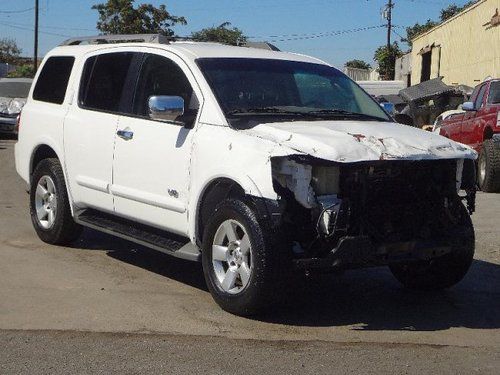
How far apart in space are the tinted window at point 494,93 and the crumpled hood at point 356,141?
8.24 metres

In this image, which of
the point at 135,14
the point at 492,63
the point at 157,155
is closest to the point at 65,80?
the point at 157,155

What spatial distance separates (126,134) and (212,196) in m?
1.15

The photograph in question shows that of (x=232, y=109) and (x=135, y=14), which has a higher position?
(x=135, y=14)

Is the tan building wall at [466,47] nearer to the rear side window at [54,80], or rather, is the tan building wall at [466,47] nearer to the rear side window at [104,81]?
the rear side window at [54,80]

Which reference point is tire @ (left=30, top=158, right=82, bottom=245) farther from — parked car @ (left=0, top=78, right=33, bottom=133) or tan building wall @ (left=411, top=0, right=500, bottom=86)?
tan building wall @ (left=411, top=0, right=500, bottom=86)

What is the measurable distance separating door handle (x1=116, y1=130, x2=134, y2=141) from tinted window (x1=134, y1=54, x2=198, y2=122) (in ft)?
0.67

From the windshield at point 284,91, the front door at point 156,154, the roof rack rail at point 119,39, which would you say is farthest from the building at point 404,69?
the front door at point 156,154

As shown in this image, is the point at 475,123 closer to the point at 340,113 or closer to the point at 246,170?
the point at 340,113

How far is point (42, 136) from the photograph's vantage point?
8289 millimetres

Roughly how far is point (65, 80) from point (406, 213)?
152 inches

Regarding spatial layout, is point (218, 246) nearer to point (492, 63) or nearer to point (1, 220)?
point (1, 220)

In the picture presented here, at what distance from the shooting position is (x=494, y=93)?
46.6ft

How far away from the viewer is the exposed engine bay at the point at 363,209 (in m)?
5.60

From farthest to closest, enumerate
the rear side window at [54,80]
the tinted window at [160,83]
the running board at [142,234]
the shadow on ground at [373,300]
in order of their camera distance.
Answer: the rear side window at [54,80] → the tinted window at [160,83] → the running board at [142,234] → the shadow on ground at [373,300]
